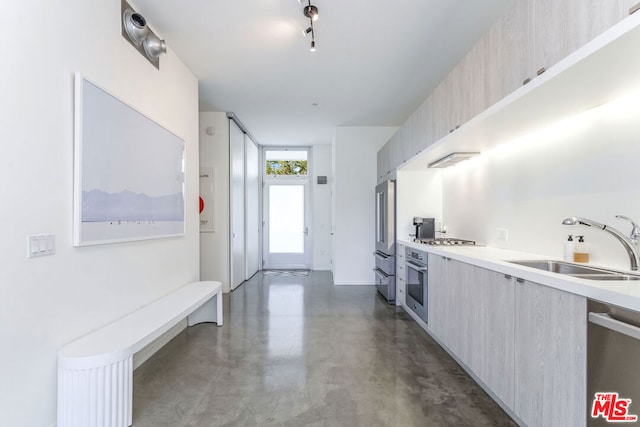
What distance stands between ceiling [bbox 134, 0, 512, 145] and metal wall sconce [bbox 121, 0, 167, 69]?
0.17 metres

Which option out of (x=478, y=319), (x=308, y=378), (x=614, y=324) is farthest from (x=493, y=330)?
(x=308, y=378)

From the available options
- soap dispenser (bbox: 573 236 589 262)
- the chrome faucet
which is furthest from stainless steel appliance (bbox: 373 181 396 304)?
the chrome faucet

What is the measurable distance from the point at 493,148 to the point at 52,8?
3519mm

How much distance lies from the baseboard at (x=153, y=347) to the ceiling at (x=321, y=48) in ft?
9.48

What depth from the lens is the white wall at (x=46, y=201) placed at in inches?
61.5

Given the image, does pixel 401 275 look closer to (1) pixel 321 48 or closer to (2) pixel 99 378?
(1) pixel 321 48

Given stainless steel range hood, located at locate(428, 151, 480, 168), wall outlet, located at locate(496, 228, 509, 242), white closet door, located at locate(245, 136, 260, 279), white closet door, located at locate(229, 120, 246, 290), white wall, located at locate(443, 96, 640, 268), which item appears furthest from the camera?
white closet door, located at locate(245, 136, 260, 279)

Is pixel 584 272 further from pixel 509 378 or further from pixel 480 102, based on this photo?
pixel 480 102

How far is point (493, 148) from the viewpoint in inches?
127

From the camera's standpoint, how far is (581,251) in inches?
84.0

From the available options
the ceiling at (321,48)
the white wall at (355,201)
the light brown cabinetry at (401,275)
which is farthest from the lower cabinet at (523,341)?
the white wall at (355,201)

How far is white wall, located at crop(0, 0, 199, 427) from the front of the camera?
1.56 m

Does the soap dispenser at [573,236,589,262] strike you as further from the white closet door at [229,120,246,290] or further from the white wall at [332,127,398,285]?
the white closet door at [229,120,246,290]

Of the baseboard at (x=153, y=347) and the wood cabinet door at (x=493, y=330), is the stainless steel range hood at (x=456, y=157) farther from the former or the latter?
the baseboard at (x=153, y=347)
